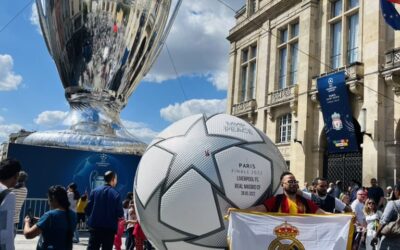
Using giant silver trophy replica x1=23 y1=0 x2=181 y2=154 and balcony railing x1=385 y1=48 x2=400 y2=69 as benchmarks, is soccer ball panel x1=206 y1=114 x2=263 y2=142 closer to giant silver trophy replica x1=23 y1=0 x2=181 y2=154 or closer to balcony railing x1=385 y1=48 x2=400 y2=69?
giant silver trophy replica x1=23 y1=0 x2=181 y2=154

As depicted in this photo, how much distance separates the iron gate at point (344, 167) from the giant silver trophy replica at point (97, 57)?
35.3 feet

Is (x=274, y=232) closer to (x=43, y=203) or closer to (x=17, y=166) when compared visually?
(x=17, y=166)

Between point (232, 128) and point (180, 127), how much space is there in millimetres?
625

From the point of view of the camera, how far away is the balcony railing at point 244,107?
29625 millimetres

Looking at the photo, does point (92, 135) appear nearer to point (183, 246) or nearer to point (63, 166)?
point (63, 166)

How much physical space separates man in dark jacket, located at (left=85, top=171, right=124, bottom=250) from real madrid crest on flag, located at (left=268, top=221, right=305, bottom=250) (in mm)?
2864

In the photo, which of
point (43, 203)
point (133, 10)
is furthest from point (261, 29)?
point (43, 203)

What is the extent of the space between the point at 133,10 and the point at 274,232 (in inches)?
482

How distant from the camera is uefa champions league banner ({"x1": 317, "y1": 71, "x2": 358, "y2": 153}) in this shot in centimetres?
2078

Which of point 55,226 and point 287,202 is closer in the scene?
point 55,226

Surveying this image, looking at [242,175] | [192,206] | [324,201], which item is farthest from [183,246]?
[324,201]

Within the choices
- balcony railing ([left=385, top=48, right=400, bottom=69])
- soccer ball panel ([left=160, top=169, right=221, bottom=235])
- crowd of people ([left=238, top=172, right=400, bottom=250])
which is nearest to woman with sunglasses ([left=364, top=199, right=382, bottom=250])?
crowd of people ([left=238, top=172, right=400, bottom=250])

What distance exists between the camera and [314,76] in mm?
23516

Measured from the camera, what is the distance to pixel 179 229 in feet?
15.2
